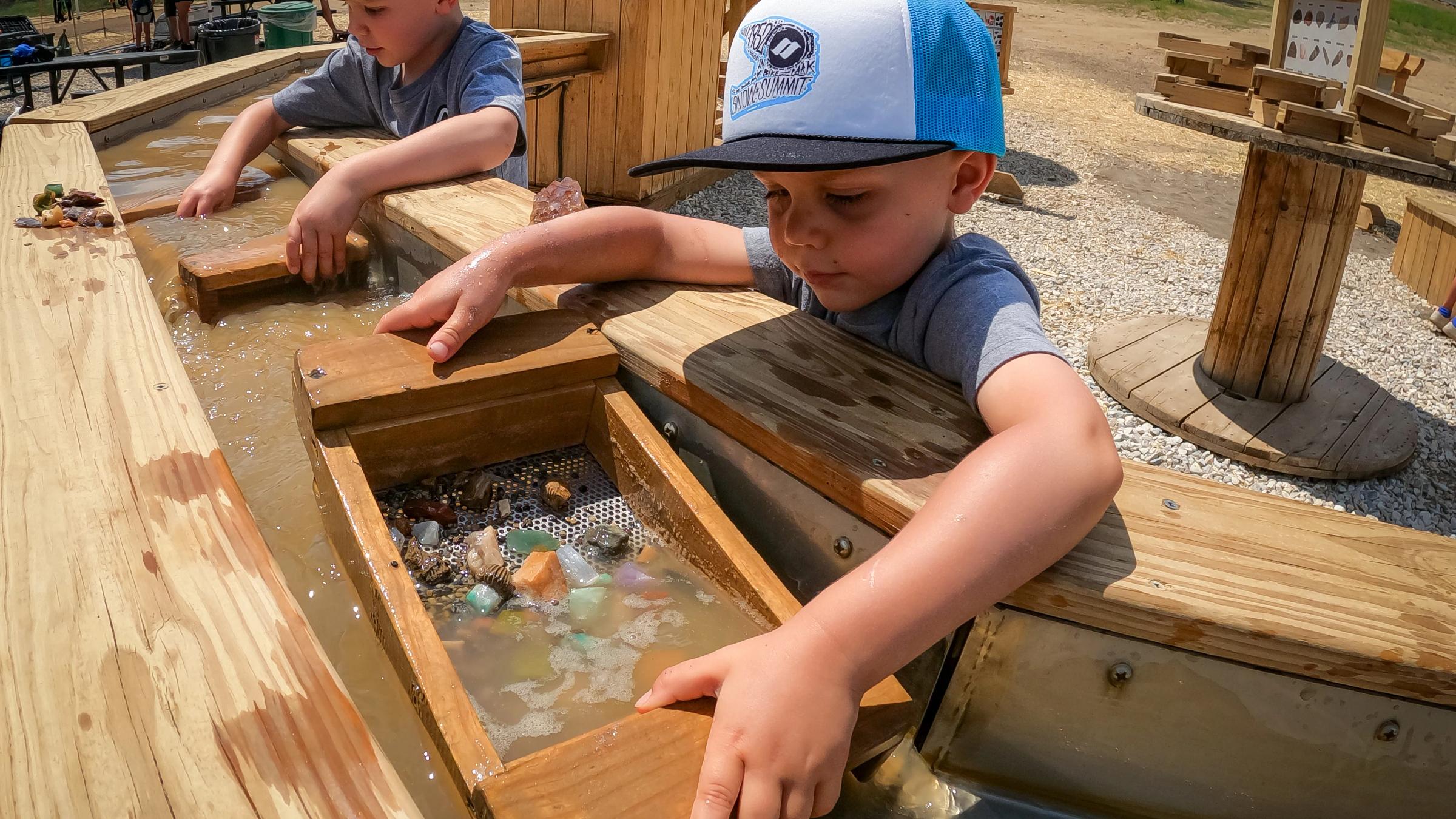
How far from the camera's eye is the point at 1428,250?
625 centimetres

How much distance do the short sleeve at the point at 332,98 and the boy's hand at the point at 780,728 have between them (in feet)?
8.88

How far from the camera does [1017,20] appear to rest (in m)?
17.8

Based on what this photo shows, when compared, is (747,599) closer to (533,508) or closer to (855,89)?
(533,508)

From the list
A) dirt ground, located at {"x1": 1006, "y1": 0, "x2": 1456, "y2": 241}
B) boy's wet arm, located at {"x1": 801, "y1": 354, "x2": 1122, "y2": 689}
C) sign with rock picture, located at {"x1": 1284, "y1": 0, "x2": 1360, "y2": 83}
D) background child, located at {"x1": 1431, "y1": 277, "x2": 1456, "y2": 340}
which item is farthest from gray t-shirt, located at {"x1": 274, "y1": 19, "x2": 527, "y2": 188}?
dirt ground, located at {"x1": 1006, "y1": 0, "x2": 1456, "y2": 241}

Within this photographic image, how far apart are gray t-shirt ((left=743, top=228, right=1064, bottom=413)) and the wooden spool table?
Answer: 267 centimetres

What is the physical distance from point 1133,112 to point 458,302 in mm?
11486

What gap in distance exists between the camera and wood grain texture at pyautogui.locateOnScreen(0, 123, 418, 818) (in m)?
0.88

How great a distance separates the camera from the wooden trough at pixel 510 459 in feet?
3.23

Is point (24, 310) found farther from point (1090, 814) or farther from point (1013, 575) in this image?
point (1090, 814)

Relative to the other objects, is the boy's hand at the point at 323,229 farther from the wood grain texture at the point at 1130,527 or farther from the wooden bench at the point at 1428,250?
the wooden bench at the point at 1428,250

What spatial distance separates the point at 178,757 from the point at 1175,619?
41.3 inches

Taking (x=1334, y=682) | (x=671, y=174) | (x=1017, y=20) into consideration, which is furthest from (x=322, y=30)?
(x=1334, y=682)

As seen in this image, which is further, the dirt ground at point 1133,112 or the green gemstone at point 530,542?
the dirt ground at point 1133,112

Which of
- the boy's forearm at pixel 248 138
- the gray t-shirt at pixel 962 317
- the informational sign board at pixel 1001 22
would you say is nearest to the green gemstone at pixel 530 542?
the gray t-shirt at pixel 962 317
